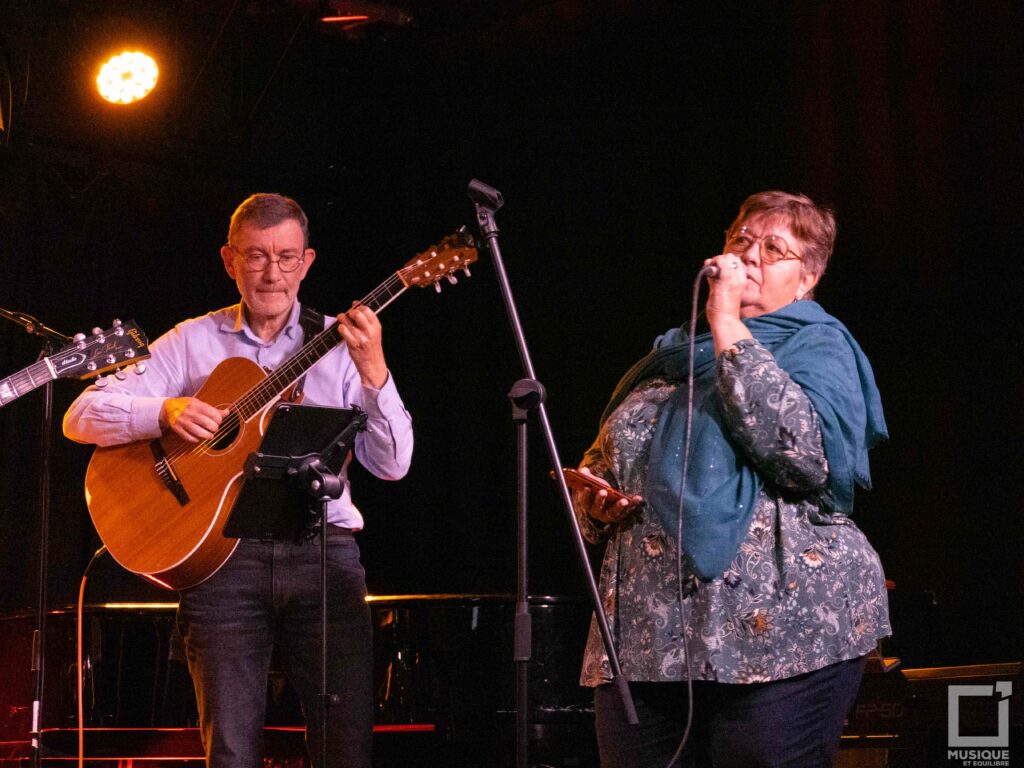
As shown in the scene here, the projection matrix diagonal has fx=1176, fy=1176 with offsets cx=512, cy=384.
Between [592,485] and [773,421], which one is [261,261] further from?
[773,421]

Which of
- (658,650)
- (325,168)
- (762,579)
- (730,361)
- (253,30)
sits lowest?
(658,650)

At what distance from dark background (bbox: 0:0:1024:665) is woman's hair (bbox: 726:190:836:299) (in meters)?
2.17

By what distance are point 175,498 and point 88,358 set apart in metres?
0.73

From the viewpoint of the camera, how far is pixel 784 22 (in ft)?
17.9

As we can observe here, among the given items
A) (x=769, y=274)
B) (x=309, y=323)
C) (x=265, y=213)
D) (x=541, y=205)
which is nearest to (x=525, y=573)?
(x=769, y=274)

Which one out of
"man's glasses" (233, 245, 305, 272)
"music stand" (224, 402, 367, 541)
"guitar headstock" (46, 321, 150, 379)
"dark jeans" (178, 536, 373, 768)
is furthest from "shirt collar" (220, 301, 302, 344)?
"dark jeans" (178, 536, 373, 768)

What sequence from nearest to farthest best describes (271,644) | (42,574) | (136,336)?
(271,644) → (136,336) → (42,574)

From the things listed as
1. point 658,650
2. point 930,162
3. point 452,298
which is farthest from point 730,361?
point 452,298

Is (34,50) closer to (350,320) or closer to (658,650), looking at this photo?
(350,320)

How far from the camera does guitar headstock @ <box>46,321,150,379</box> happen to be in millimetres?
3615

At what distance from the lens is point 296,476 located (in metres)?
2.98

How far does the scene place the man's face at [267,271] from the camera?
3.47 m

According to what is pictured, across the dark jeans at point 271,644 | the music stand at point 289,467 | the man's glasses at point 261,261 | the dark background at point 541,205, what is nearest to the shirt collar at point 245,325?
the man's glasses at point 261,261

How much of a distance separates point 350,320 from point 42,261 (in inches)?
140
